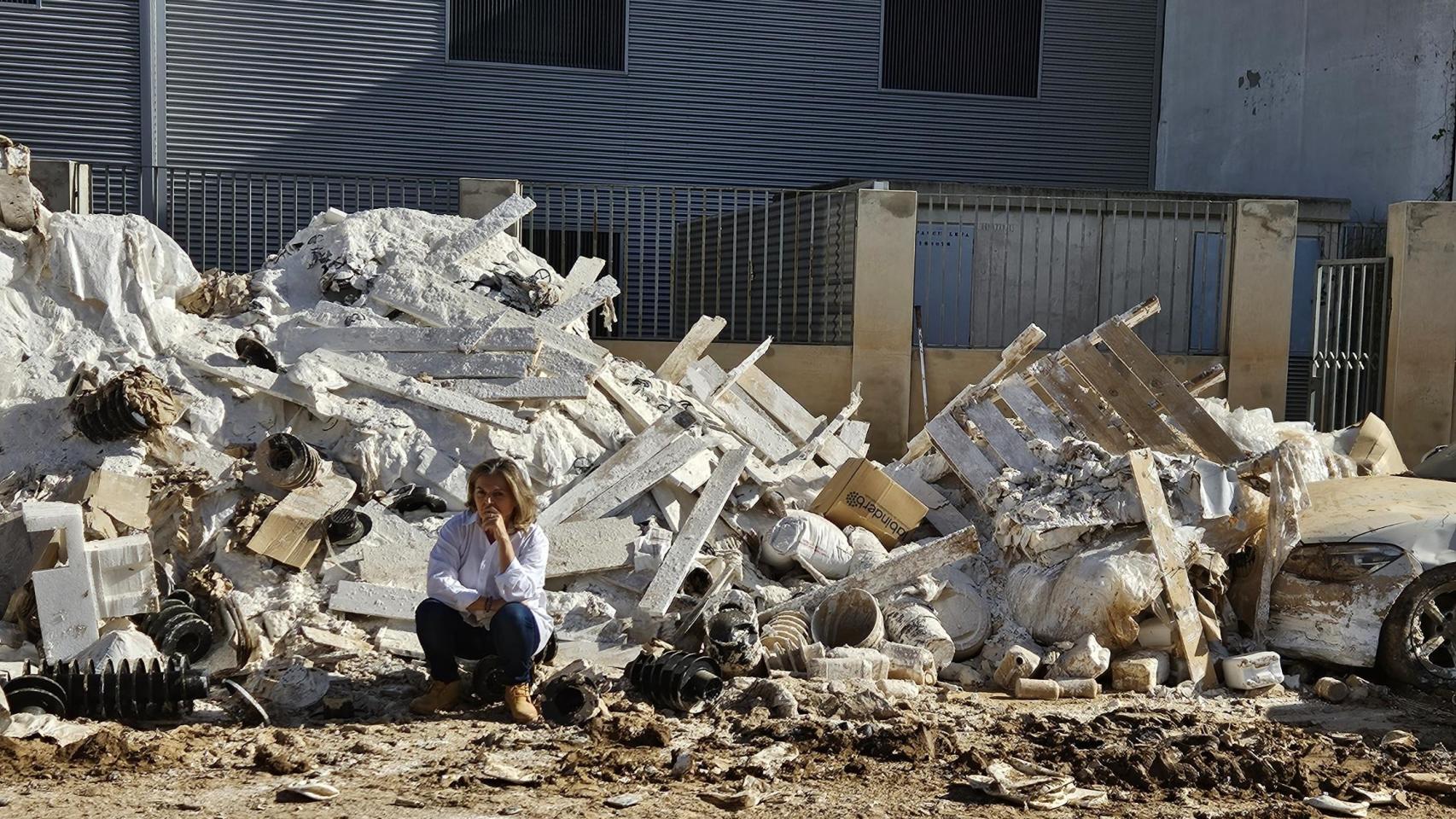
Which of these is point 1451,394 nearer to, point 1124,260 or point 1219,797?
point 1124,260

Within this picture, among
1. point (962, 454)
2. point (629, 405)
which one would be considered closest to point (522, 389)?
point (629, 405)

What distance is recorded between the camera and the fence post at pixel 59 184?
40.4 feet

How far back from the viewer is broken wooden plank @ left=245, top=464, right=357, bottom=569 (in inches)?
314

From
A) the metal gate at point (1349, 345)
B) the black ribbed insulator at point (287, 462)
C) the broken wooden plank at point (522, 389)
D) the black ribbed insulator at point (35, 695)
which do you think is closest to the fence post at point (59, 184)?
the broken wooden plank at point (522, 389)

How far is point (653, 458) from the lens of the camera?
29.8ft

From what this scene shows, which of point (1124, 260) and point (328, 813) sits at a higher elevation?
point (1124, 260)

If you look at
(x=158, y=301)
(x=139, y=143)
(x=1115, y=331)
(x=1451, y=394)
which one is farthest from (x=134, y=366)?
(x=1451, y=394)

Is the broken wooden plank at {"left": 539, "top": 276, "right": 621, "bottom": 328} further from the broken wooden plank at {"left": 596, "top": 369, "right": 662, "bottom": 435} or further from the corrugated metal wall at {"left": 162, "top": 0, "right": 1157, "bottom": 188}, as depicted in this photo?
the corrugated metal wall at {"left": 162, "top": 0, "right": 1157, "bottom": 188}

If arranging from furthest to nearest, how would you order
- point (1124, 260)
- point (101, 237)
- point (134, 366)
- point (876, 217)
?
point (1124, 260), point (876, 217), point (101, 237), point (134, 366)

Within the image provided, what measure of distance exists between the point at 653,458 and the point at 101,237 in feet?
13.9

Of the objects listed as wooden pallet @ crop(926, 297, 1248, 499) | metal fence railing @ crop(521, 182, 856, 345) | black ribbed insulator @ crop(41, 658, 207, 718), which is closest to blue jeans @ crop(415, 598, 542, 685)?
black ribbed insulator @ crop(41, 658, 207, 718)

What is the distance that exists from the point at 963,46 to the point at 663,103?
4394mm

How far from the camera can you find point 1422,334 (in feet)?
45.1

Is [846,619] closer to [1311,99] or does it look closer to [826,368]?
[826,368]
